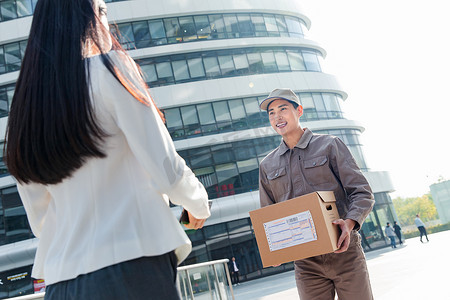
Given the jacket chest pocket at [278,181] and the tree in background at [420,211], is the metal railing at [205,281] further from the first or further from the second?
the tree in background at [420,211]

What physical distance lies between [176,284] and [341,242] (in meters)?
1.65

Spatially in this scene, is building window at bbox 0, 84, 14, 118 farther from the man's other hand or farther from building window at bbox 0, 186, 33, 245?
the man's other hand

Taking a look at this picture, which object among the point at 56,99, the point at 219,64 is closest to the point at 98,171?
the point at 56,99

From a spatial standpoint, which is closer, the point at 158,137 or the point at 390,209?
the point at 158,137

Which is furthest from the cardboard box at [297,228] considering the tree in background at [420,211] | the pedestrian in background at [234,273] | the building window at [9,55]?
the tree in background at [420,211]

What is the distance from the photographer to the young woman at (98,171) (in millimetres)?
1327

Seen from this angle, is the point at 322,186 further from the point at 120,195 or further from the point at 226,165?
the point at 226,165

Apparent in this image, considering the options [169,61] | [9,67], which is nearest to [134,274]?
[169,61]

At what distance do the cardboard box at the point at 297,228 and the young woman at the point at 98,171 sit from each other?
132cm

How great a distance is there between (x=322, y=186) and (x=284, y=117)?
2.21ft

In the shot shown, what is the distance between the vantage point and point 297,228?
281cm

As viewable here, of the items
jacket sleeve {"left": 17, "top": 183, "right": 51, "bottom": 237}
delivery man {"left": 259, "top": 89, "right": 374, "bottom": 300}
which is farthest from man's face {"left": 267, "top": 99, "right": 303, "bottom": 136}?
jacket sleeve {"left": 17, "top": 183, "right": 51, "bottom": 237}

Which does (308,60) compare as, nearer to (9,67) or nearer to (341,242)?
(9,67)

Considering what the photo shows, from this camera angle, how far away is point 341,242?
2814 millimetres
